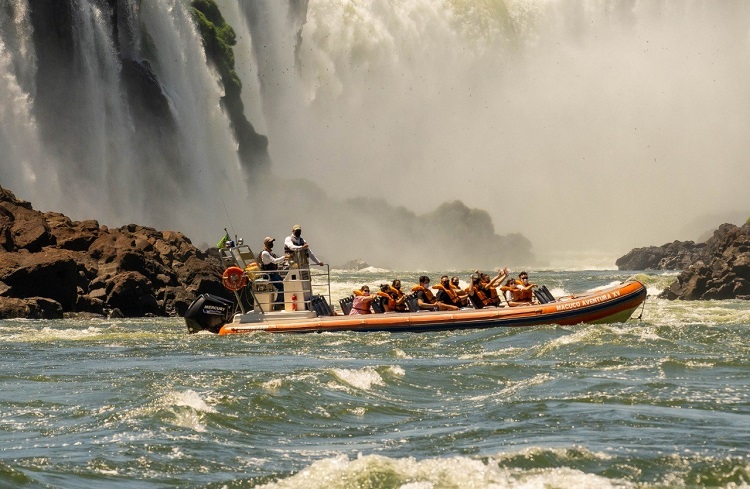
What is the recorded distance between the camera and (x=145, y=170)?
73.6 metres

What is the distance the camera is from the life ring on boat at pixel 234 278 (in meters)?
25.1

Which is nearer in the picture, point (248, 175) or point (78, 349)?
point (78, 349)

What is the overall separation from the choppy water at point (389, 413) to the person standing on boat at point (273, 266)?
2782mm

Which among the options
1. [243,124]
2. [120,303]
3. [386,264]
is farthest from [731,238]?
[386,264]

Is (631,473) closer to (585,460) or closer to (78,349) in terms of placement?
(585,460)

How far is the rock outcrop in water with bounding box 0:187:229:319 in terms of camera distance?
33500mm

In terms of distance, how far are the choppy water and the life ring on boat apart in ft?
7.42

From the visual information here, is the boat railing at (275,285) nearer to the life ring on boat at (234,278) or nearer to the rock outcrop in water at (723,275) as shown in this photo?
the life ring on boat at (234,278)

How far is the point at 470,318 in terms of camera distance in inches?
984

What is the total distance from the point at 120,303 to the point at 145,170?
38.8 m

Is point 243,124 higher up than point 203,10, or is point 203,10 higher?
point 203,10

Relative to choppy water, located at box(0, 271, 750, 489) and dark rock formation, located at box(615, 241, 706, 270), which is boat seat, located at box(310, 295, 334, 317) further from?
dark rock formation, located at box(615, 241, 706, 270)

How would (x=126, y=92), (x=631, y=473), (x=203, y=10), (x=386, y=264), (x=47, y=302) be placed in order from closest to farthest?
(x=631, y=473)
(x=47, y=302)
(x=126, y=92)
(x=203, y=10)
(x=386, y=264)

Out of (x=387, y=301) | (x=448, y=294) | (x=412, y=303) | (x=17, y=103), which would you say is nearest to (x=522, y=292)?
(x=448, y=294)
